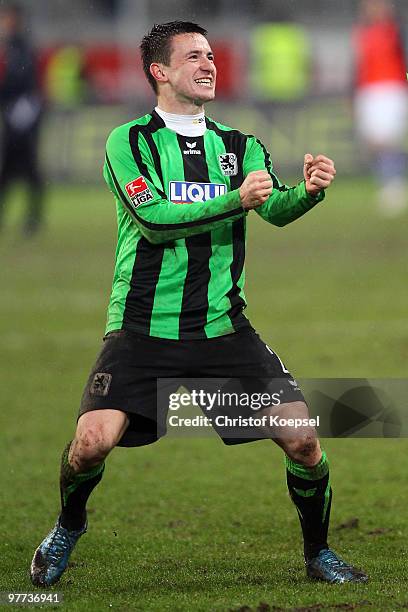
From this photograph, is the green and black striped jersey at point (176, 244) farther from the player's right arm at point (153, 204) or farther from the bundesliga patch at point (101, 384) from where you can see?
the bundesliga patch at point (101, 384)

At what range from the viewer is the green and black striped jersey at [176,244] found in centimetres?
486

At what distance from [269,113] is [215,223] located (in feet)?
48.0

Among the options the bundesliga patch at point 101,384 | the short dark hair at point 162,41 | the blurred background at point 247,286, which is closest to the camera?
the bundesliga patch at point 101,384

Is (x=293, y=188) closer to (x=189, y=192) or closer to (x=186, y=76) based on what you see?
(x=189, y=192)

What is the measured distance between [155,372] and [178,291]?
30 centimetres

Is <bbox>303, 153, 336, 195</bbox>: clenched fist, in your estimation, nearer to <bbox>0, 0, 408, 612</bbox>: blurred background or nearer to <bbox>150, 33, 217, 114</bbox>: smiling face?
<bbox>150, 33, 217, 114</bbox>: smiling face

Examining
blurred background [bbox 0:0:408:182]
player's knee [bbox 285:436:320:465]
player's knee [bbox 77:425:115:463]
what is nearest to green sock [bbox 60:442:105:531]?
player's knee [bbox 77:425:115:463]

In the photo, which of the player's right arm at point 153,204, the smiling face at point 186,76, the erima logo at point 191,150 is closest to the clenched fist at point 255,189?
the player's right arm at point 153,204

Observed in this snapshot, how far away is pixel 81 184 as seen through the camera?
20156 millimetres

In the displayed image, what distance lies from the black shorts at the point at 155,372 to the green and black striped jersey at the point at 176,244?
5cm

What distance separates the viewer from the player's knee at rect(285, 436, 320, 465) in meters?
4.78

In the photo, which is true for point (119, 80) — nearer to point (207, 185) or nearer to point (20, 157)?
point (20, 157)

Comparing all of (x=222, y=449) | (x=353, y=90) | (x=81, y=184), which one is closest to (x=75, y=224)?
(x=81, y=184)

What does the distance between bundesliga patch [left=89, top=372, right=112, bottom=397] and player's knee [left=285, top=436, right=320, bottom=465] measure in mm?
670
